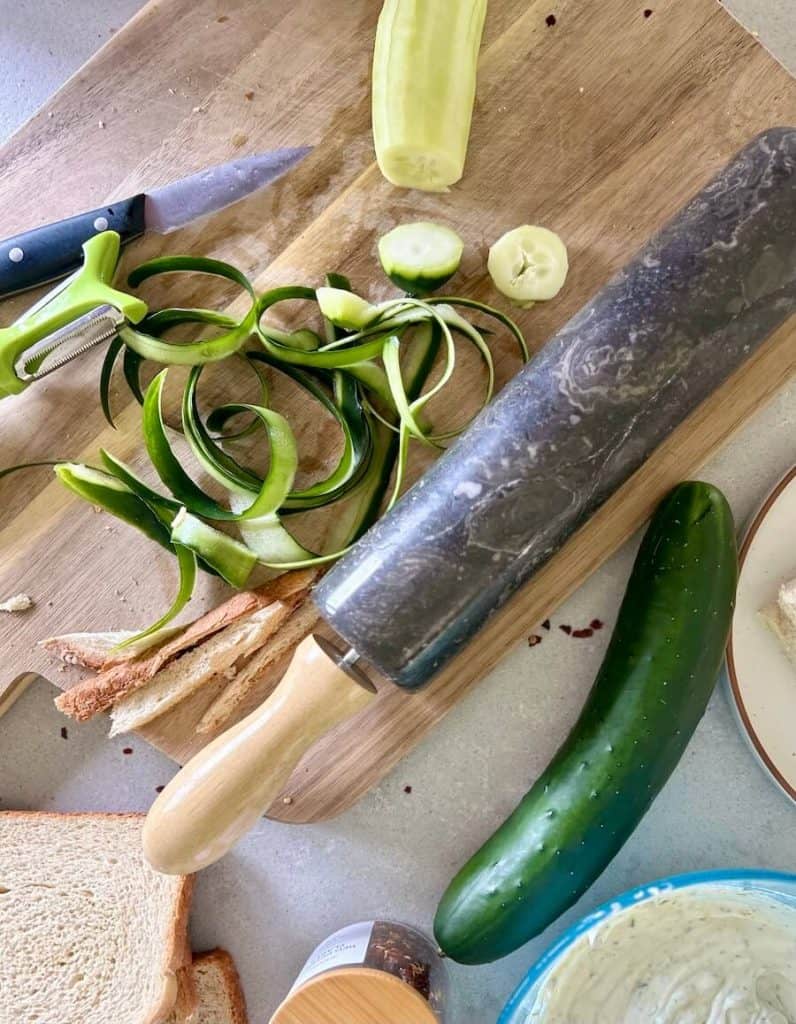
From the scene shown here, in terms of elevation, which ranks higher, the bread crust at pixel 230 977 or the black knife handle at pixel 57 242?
the black knife handle at pixel 57 242

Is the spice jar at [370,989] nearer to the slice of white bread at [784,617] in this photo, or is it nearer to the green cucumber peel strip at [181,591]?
the green cucumber peel strip at [181,591]

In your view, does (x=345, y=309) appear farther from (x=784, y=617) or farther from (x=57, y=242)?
(x=784, y=617)

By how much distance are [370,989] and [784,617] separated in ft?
2.70

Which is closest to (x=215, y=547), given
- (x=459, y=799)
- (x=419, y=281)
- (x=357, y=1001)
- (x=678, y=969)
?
(x=419, y=281)

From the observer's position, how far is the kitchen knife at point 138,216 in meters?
1.46

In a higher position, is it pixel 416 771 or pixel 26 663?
pixel 26 663

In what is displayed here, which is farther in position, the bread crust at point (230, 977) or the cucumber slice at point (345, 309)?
the bread crust at point (230, 977)

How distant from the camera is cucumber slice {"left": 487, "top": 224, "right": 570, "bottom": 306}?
4.69 feet

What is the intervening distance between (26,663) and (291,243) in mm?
782

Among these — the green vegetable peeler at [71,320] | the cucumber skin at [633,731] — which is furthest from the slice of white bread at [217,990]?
the green vegetable peeler at [71,320]

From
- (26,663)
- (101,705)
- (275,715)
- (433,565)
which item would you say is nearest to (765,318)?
(433,565)

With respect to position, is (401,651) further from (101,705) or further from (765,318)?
(765,318)

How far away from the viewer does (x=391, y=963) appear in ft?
4.74

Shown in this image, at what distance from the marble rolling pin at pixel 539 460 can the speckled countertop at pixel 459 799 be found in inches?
13.0
